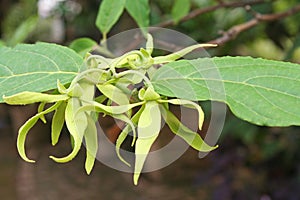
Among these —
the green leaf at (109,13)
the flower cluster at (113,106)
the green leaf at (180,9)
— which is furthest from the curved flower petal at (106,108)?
the green leaf at (180,9)

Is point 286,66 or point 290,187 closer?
point 286,66

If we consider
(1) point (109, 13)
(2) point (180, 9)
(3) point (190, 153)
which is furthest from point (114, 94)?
(3) point (190, 153)

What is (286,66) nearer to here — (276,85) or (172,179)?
(276,85)

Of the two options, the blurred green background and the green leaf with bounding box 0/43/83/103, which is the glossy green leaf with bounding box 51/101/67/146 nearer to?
the green leaf with bounding box 0/43/83/103

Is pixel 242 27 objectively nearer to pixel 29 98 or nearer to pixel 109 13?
pixel 109 13

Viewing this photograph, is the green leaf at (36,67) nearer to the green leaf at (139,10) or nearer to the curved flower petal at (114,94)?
the curved flower petal at (114,94)

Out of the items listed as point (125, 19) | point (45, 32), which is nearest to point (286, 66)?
point (125, 19)
